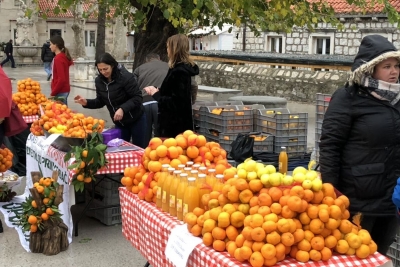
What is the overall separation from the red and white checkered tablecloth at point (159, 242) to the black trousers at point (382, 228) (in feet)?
1.82

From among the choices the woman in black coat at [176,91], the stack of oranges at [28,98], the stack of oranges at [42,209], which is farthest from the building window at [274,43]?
the stack of oranges at [42,209]

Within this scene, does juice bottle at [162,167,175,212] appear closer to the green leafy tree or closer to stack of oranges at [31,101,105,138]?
stack of oranges at [31,101,105,138]

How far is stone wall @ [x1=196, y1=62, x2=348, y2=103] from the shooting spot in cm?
1564

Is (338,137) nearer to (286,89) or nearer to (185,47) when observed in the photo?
(185,47)

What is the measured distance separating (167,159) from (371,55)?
5.53 feet

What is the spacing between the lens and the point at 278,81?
17.2 meters

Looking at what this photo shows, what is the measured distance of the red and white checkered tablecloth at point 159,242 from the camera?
10.1 feet

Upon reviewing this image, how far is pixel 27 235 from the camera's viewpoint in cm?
590

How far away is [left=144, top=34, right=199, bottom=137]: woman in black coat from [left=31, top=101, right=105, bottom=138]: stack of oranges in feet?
3.42

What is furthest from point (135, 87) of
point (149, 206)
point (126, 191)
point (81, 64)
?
point (81, 64)

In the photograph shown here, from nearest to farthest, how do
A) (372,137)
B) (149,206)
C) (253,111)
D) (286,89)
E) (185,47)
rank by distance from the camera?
1. (372,137)
2. (149,206)
3. (185,47)
4. (253,111)
5. (286,89)

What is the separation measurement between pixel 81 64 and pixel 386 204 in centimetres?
2191

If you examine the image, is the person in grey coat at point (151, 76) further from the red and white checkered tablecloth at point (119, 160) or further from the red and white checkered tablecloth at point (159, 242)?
the red and white checkered tablecloth at point (159, 242)

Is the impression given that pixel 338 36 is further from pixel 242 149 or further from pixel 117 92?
pixel 117 92
